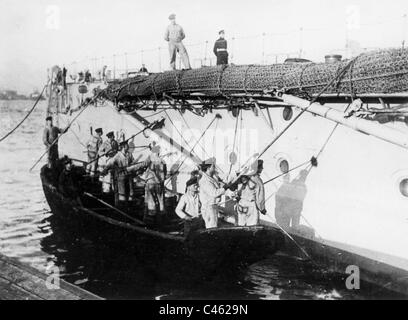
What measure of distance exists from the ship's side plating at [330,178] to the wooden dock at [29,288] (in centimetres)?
576

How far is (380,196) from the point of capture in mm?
9656

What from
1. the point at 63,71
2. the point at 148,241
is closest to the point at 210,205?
the point at 148,241

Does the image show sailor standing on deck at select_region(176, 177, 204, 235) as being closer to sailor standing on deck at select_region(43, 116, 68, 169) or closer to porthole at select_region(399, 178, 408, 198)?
porthole at select_region(399, 178, 408, 198)

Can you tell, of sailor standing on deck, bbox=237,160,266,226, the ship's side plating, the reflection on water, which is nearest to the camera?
the ship's side plating

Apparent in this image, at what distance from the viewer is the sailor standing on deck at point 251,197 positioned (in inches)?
385

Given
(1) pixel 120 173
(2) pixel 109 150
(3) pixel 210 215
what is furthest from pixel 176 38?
(3) pixel 210 215

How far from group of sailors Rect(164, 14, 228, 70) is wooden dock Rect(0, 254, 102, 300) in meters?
10.8

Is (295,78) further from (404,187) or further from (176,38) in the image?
(176,38)

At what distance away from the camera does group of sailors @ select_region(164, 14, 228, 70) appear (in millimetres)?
15711

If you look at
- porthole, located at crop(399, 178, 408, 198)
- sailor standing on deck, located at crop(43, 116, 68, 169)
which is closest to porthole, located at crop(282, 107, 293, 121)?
porthole, located at crop(399, 178, 408, 198)

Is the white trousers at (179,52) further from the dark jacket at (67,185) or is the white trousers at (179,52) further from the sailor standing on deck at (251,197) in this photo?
the sailor standing on deck at (251,197)

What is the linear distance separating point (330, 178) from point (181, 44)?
321 inches

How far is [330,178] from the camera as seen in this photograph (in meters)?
10.7

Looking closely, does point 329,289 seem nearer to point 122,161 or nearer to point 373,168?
point 373,168
